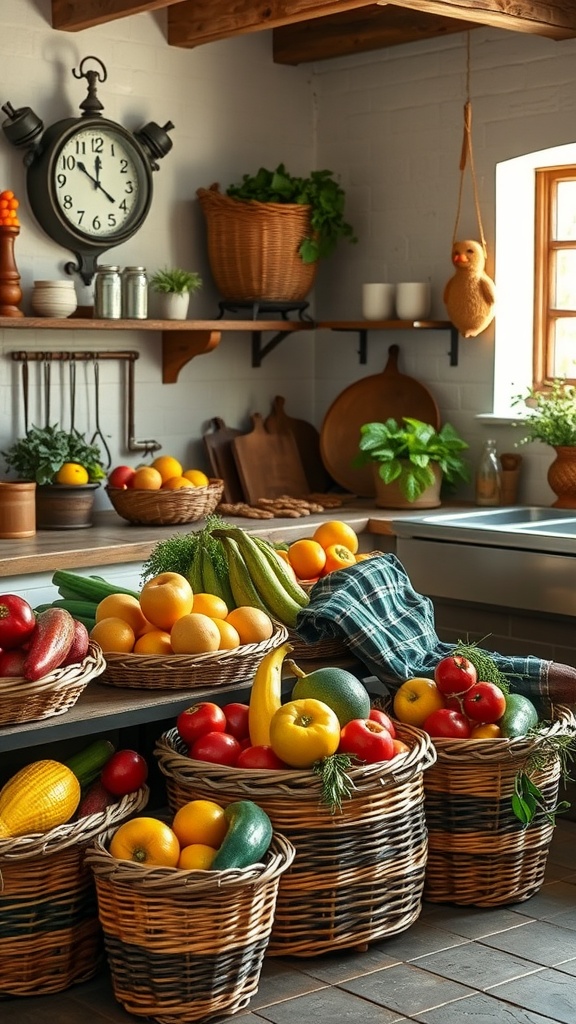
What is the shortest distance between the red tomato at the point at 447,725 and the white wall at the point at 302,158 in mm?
2013

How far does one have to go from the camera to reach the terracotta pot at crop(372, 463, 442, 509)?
15.7 feet

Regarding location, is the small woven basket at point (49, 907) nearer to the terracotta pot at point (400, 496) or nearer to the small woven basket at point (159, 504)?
the small woven basket at point (159, 504)

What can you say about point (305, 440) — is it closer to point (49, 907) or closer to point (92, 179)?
point (92, 179)

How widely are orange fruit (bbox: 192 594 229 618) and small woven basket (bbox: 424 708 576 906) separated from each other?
0.56 metres

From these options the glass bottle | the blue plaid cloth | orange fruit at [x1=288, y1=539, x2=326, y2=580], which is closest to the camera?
the blue plaid cloth

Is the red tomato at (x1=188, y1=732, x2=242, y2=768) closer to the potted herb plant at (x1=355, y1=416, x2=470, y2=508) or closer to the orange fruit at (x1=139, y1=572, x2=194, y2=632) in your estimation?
the orange fruit at (x1=139, y1=572, x2=194, y2=632)

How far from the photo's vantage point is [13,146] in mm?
4492

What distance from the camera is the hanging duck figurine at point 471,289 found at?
15.6ft

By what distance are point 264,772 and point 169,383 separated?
2.61 m

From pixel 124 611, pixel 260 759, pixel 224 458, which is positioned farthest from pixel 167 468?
pixel 260 759

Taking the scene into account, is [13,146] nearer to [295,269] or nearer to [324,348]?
[295,269]

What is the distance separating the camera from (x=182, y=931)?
245cm

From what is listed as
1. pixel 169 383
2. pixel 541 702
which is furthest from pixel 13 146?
pixel 541 702

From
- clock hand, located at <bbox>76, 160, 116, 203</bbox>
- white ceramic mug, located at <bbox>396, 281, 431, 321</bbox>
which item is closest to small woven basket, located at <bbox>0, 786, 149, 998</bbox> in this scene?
clock hand, located at <bbox>76, 160, 116, 203</bbox>
